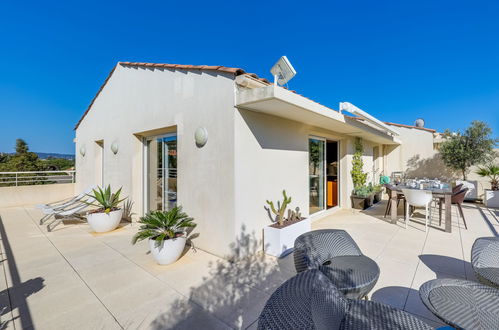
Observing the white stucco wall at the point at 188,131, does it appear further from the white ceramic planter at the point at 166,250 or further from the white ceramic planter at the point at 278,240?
the white ceramic planter at the point at 278,240

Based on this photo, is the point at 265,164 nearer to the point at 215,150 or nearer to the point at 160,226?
the point at 215,150

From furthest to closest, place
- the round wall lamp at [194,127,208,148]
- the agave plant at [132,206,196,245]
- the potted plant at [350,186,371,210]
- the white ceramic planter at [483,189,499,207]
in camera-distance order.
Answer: the white ceramic planter at [483,189,499,207]
the potted plant at [350,186,371,210]
the round wall lamp at [194,127,208,148]
the agave plant at [132,206,196,245]

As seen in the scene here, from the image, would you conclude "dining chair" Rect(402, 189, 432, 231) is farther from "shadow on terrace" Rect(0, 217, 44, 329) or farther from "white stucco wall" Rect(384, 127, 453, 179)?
"white stucco wall" Rect(384, 127, 453, 179)

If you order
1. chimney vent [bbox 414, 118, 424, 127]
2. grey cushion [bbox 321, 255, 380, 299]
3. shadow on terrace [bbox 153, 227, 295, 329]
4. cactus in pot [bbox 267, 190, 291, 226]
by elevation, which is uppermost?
chimney vent [bbox 414, 118, 424, 127]

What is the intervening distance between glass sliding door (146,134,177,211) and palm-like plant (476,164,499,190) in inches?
559

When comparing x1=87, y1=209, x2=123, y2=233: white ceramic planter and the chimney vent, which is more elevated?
the chimney vent

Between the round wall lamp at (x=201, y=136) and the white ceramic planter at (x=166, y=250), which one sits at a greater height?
the round wall lamp at (x=201, y=136)

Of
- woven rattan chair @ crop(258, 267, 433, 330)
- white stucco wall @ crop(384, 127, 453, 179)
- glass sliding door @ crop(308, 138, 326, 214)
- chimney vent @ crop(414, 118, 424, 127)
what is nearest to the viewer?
woven rattan chair @ crop(258, 267, 433, 330)

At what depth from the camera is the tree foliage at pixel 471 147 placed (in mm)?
10695

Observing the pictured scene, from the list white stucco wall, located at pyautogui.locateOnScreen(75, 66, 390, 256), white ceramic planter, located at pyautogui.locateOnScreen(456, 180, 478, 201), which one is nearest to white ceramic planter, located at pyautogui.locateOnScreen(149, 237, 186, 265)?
white stucco wall, located at pyautogui.locateOnScreen(75, 66, 390, 256)

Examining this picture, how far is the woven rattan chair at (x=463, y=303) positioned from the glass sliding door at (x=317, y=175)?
563cm

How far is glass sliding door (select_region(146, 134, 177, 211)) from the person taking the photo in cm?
700

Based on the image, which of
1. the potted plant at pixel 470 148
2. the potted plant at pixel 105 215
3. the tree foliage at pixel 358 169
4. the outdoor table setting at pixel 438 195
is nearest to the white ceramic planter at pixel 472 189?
the potted plant at pixel 470 148

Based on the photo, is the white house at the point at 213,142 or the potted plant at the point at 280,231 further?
the potted plant at the point at 280,231
